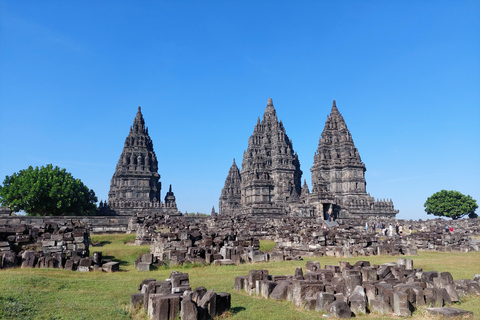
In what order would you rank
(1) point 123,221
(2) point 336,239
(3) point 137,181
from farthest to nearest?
(3) point 137,181
(1) point 123,221
(2) point 336,239

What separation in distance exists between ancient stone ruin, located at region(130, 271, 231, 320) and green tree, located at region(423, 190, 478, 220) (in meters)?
71.7

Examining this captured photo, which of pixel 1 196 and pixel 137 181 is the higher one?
pixel 137 181

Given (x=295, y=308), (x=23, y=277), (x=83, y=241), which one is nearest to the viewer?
(x=295, y=308)

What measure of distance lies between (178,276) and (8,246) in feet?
29.0

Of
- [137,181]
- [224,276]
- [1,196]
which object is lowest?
[224,276]

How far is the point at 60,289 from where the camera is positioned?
8430mm

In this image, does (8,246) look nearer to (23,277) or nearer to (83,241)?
(83,241)

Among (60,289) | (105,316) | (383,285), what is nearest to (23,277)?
(60,289)

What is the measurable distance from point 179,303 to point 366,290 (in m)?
3.97

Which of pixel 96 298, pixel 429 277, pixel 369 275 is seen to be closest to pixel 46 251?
pixel 96 298

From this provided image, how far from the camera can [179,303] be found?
20.4 feet

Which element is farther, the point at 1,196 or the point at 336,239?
the point at 1,196

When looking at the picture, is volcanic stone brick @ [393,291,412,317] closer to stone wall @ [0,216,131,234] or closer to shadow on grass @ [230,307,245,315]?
shadow on grass @ [230,307,245,315]

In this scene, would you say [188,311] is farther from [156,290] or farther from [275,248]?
[275,248]
